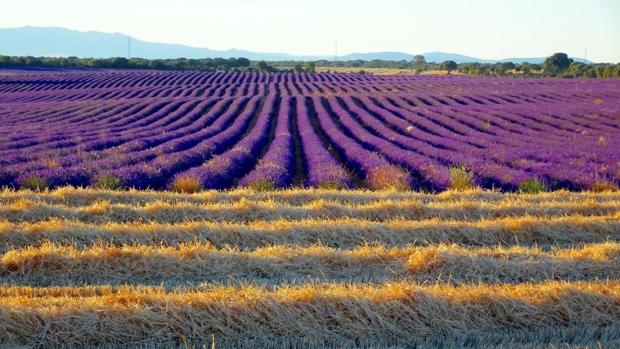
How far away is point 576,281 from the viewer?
4.85m

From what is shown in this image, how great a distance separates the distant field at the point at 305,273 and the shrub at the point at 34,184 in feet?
4.52

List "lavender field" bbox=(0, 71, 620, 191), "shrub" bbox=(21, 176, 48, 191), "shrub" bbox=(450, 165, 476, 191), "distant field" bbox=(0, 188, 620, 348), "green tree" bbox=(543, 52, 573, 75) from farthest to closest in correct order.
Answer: "green tree" bbox=(543, 52, 573, 75) < "lavender field" bbox=(0, 71, 620, 191) < "shrub" bbox=(450, 165, 476, 191) < "shrub" bbox=(21, 176, 48, 191) < "distant field" bbox=(0, 188, 620, 348)

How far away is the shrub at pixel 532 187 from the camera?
32.8 feet

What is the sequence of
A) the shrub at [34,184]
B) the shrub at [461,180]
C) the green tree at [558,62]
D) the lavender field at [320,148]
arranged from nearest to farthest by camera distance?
the shrub at [34,184] → the shrub at [461,180] → the lavender field at [320,148] → the green tree at [558,62]

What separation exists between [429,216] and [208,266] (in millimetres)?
3570

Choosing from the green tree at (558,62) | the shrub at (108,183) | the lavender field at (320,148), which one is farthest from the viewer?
the green tree at (558,62)

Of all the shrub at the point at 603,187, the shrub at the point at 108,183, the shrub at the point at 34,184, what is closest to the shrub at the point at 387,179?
the shrub at the point at 603,187

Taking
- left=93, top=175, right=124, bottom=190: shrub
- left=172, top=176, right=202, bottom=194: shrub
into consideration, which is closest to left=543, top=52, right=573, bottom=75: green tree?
left=172, top=176, right=202, bottom=194: shrub

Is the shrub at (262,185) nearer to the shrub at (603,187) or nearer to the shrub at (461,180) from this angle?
the shrub at (461,180)

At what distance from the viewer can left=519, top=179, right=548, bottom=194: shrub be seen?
9991 millimetres

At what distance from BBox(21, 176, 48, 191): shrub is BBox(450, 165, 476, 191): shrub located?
25.1 ft

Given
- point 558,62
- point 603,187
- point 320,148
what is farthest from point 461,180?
point 558,62

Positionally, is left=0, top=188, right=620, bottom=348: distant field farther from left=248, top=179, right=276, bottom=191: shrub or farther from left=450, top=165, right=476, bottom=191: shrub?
left=450, top=165, right=476, bottom=191: shrub

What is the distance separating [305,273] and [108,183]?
6163 mm
